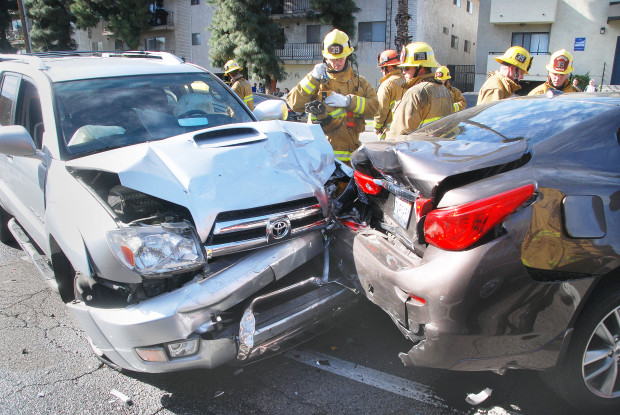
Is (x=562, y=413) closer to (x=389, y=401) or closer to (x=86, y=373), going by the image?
(x=389, y=401)

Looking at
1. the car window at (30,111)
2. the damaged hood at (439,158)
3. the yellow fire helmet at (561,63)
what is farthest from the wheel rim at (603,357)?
the yellow fire helmet at (561,63)

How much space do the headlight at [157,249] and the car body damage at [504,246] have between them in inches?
39.2

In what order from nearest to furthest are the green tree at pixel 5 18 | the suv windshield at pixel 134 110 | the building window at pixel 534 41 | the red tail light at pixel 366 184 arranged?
the red tail light at pixel 366 184
the suv windshield at pixel 134 110
the building window at pixel 534 41
the green tree at pixel 5 18

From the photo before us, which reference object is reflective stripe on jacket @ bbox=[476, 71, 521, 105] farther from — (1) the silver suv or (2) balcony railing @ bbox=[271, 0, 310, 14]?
(2) balcony railing @ bbox=[271, 0, 310, 14]

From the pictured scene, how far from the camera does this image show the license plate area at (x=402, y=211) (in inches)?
103

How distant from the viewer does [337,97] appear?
5.02 m

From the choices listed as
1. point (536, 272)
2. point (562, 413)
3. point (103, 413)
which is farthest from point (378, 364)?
point (103, 413)

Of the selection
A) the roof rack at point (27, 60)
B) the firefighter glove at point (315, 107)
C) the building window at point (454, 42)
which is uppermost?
the building window at point (454, 42)

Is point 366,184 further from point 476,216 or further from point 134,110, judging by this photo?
point 134,110

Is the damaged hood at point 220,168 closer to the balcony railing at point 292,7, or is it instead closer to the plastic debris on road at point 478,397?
the plastic debris on road at point 478,397

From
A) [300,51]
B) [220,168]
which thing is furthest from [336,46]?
[300,51]

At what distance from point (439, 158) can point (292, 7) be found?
30947 mm

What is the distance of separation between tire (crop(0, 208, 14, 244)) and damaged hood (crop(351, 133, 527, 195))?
4.34 meters

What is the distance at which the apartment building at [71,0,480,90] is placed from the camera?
91.8ft
